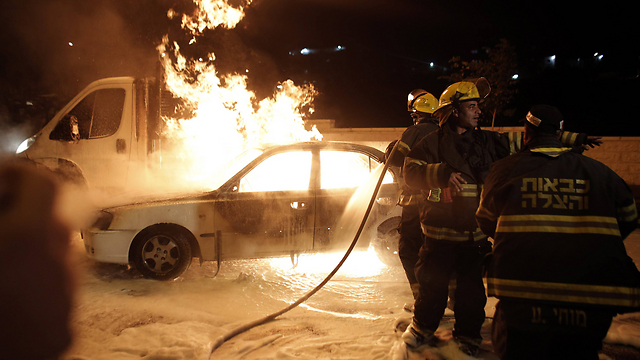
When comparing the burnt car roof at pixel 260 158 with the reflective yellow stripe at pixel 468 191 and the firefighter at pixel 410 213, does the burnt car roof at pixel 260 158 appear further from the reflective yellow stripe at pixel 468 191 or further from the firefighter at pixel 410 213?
the reflective yellow stripe at pixel 468 191

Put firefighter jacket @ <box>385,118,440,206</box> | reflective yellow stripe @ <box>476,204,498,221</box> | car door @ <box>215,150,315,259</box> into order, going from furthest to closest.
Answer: car door @ <box>215,150,315,259</box> < firefighter jacket @ <box>385,118,440,206</box> < reflective yellow stripe @ <box>476,204,498,221</box>

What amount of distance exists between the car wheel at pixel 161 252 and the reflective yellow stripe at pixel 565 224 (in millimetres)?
3600

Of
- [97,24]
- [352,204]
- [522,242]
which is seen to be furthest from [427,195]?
[97,24]

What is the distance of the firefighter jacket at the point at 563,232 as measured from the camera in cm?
180

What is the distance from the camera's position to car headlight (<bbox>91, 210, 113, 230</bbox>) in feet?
14.6

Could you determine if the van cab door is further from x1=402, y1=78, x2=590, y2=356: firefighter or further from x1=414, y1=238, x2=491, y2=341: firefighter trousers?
x1=414, y1=238, x2=491, y2=341: firefighter trousers

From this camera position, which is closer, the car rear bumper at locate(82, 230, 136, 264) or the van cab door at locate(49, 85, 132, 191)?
the car rear bumper at locate(82, 230, 136, 264)

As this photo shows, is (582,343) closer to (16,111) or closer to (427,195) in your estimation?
(427,195)

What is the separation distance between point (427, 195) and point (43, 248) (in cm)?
538

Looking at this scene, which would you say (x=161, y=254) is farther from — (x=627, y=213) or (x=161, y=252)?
(x=627, y=213)

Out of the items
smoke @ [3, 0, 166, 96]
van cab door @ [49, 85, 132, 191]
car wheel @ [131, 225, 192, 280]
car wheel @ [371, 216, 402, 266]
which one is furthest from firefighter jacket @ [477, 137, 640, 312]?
smoke @ [3, 0, 166, 96]

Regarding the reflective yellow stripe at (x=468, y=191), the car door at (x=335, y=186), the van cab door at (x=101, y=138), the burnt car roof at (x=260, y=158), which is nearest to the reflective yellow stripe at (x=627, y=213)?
the reflective yellow stripe at (x=468, y=191)

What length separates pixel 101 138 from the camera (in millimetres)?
6383

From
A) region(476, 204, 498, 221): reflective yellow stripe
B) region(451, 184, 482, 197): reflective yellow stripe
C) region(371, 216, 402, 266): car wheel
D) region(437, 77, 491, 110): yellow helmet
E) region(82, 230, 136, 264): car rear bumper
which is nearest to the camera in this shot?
region(476, 204, 498, 221): reflective yellow stripe
